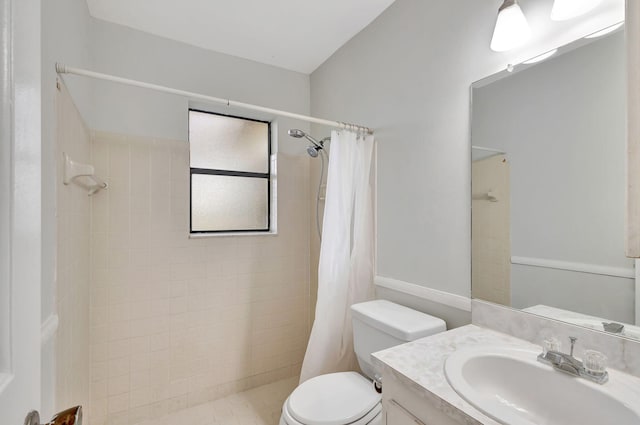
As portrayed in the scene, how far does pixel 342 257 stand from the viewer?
184 centimetres

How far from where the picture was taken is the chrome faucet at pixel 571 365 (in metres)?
0.84

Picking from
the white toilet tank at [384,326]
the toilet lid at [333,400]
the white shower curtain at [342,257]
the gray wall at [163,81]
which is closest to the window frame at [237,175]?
the gray wall at [163,81]

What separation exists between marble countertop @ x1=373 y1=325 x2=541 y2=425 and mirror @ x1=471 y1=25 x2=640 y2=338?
0.57 ft

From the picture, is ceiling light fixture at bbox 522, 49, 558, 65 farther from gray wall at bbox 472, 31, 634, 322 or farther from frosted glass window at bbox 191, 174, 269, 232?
frosted glass window at bbox 191, 174, 269, 232

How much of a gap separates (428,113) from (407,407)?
1.29 meters

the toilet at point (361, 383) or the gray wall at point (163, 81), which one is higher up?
the gray wall at point (163, 81)

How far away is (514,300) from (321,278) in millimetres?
1003

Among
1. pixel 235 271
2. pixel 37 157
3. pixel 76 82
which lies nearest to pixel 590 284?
pixel 37 157

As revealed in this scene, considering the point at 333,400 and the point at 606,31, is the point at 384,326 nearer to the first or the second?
the point at 333,400

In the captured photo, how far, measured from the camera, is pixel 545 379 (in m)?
0.92

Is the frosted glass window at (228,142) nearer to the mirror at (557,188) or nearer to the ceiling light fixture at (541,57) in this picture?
the mirror at (557,188)

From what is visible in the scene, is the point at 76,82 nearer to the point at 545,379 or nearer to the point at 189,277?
the point at 189,277

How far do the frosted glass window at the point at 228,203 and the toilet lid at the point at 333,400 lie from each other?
4.37 ft

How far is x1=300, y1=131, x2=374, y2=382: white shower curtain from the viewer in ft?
5.96
